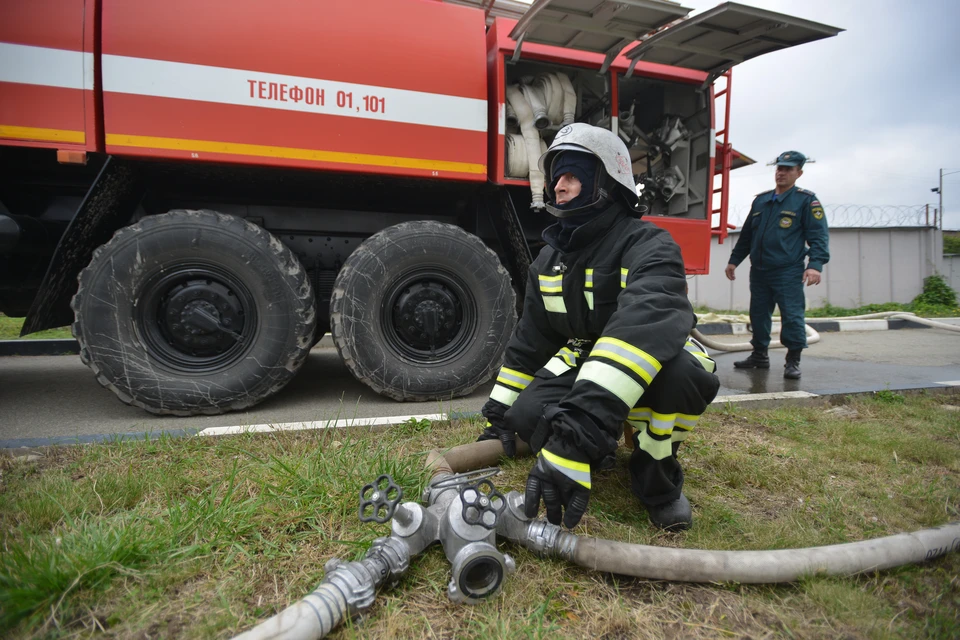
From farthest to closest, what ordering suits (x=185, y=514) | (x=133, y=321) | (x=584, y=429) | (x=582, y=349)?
(x=133, y=321) → (x=582, y=349) → (x=185, y=514) → (x=584, y=429)

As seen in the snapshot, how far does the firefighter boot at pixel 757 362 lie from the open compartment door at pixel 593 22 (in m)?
3.01

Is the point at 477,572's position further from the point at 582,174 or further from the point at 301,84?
the point at 301,84

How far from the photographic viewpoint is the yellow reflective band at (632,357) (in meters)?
1.37

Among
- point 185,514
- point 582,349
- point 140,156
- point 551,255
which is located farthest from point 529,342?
point 140,156

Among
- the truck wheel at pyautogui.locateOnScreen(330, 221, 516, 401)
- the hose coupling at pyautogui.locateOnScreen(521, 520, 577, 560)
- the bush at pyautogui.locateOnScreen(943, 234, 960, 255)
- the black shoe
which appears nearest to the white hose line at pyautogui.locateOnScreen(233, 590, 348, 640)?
the hose coupling at pyautogui.locateOnScreen(521, 520, 577, 560)

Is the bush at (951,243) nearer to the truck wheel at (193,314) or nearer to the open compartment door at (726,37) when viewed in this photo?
the open compartment door at (726,37)

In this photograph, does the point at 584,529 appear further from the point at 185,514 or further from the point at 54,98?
the point at 54,98

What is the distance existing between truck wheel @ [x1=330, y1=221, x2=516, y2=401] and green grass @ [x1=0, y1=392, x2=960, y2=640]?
0.80m

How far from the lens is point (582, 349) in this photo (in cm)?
192

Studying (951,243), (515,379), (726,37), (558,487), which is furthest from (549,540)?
(951,243)

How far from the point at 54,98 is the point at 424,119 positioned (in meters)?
1.92

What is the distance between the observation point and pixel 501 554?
128 centimetres

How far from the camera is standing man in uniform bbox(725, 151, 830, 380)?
13.2 feet

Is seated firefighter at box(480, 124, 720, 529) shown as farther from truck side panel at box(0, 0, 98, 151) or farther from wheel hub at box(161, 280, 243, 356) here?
truck side panel at box(0, 0, 98, 151)
